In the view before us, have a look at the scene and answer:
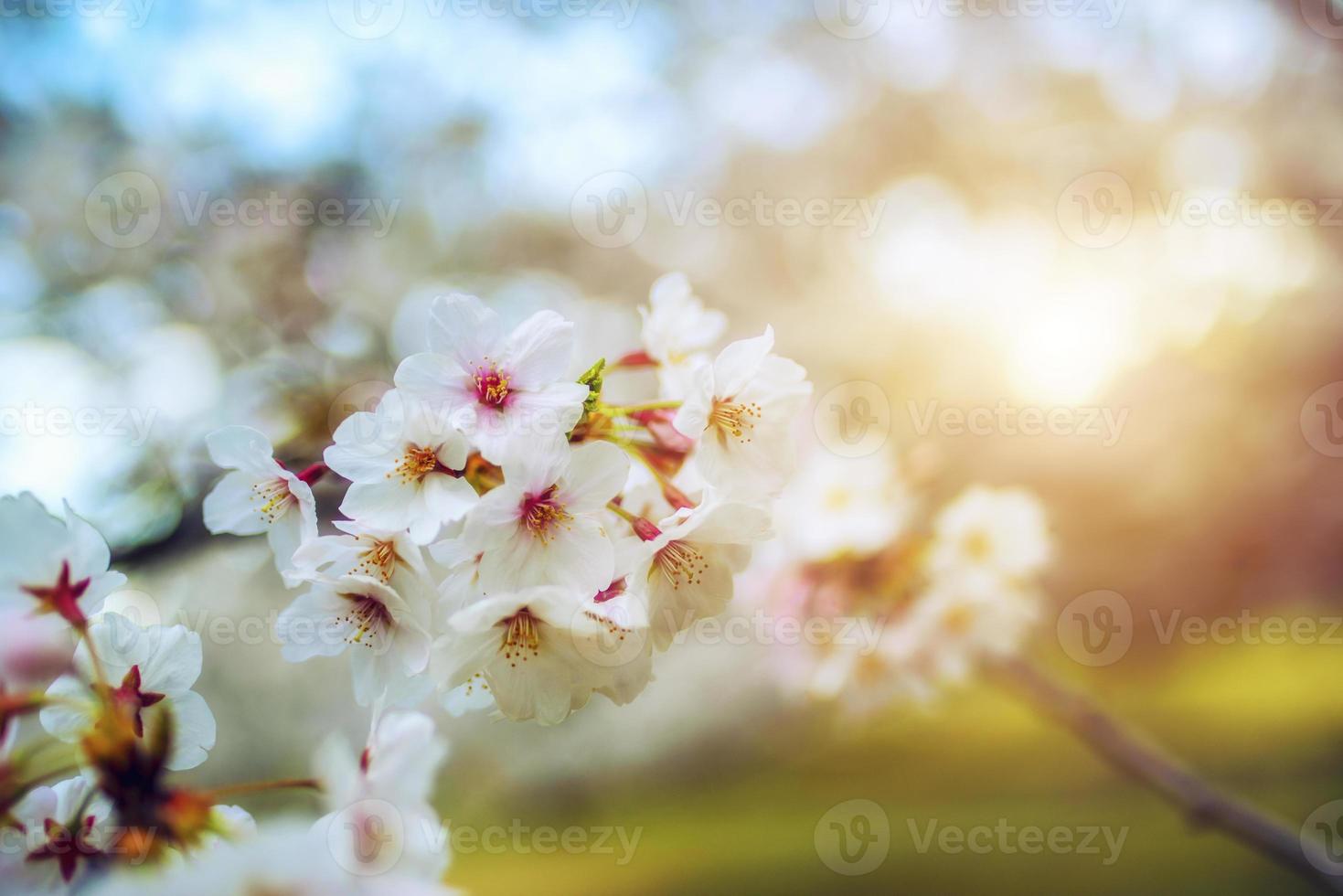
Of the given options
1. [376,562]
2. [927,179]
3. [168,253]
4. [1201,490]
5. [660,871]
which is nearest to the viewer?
[376,562]

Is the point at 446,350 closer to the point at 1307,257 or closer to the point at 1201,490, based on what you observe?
the point at 1307,257

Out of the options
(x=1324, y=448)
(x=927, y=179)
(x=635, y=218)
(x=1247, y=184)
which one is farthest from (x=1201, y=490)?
(x=635, y=218)
